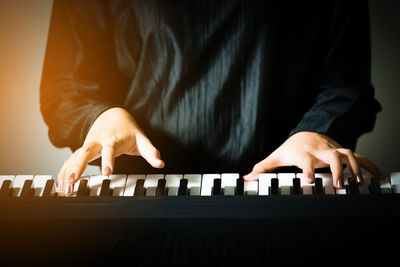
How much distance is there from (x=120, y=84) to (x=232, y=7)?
41 cm

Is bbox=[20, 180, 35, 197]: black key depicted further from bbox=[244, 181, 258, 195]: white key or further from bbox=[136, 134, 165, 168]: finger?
bbox=[244, 181, 258, 195]: white key

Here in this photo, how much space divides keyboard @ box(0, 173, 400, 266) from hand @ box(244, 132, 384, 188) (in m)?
0.12

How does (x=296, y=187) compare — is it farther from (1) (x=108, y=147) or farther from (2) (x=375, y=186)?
(1) (x=108, y=147)

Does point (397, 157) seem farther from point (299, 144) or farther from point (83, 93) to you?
point (83, 93)

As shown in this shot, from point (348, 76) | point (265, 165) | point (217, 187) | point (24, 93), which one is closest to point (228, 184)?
point (217, 187)

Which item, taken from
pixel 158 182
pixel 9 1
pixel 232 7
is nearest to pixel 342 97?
pixel 232 7

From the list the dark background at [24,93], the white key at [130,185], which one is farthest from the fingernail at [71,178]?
A: the dark background at [24,93]

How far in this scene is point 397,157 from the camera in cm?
142

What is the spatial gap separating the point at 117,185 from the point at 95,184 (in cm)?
4

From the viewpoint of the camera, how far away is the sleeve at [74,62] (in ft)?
3.10

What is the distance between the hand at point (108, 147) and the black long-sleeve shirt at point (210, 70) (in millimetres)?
110

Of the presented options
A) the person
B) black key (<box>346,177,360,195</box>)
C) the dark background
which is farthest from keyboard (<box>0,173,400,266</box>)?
the dark background

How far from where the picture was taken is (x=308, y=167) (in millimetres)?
681

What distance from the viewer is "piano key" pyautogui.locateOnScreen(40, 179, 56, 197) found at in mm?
677
